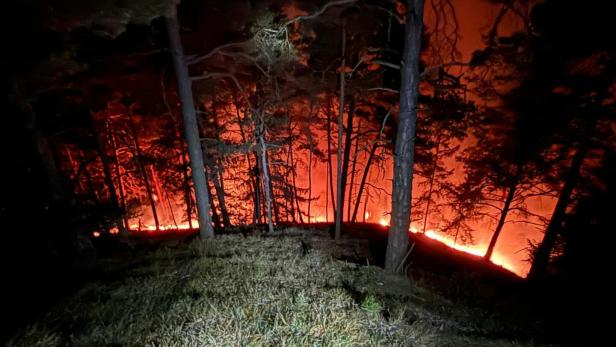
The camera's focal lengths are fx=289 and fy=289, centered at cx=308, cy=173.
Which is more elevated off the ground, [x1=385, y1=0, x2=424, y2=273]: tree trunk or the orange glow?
[x1=385, y1=0, x2=424, y2=273]: tree trunk

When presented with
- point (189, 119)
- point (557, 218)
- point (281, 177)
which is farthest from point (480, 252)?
point (189, 119)

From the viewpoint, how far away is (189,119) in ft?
28.1

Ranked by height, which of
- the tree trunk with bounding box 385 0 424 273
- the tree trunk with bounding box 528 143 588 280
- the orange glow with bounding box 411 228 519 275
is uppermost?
the tree trunk with bounding box 385 0 424 273

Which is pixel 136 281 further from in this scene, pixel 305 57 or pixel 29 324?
pixel 305 57

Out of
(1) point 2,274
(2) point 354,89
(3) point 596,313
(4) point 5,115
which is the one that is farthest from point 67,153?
(3) point 596,313

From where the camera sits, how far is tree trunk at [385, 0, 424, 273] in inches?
244

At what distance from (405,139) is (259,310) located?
4.80 meters

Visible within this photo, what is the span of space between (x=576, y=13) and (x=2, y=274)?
638 inches

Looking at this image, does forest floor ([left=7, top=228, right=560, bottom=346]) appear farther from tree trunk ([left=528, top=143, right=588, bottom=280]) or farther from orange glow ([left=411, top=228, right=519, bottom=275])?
orange glow ([left=411, top=228, right=519, bottom=275])

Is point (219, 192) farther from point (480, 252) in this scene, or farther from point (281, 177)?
point (480, 252)

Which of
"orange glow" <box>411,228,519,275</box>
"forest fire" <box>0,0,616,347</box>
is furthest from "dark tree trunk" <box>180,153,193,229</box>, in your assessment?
"orange glow" <box>411,228,519,275</box>

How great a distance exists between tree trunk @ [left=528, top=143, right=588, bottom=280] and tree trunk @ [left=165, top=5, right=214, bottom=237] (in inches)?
475

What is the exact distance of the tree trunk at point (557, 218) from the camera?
9870 millimetres

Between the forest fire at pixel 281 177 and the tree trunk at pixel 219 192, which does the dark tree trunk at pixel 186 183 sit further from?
the forest fire at pixel 281 177
